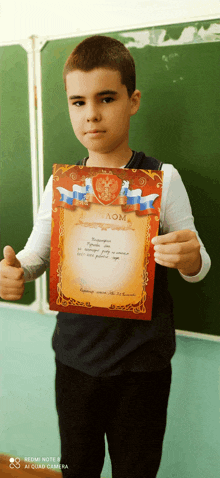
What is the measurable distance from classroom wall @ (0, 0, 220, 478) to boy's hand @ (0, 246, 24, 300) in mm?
460

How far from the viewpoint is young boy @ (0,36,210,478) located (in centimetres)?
73

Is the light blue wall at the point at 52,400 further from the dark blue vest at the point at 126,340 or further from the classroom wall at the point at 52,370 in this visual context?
the dark blue vest at the point at 126,340

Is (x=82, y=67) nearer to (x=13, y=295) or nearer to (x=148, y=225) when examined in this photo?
(x=148, y=225)

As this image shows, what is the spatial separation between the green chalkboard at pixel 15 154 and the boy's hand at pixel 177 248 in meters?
0.58

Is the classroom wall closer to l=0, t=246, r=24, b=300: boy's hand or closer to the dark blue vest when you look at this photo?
the dark blue vest

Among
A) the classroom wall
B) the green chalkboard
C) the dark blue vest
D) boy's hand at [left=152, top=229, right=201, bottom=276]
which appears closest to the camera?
boy's hand at [left=152, top=229, right=201, bottom=276]

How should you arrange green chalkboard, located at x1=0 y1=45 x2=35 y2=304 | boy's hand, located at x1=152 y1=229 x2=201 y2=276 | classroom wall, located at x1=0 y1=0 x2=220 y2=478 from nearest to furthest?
boy's hand, located at x1=152 y1=229 x2=201 y2=276, classroom wall, located at x1=0 y1=0 x2=220 y2=478, green chalkboard, located at x1=0 y1=45 x2=35 y2=304

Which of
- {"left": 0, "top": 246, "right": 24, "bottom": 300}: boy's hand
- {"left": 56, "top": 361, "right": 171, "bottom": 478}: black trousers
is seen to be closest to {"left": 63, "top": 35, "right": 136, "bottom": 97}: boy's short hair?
{"left": 0, "top": 246, "right": 24, "bottom": 300}: boy's hand

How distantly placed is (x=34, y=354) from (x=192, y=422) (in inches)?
23.7

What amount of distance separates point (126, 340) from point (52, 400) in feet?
2.06

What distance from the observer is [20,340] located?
1253 millimetres

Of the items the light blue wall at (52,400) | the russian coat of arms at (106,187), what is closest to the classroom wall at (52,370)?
the light blue wall at (52,400)

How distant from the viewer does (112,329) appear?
31.3 inches

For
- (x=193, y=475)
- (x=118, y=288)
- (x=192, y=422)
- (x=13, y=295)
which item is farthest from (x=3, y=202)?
(x=193, y=475)
